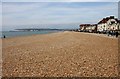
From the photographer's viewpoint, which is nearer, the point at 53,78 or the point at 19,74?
the point at 53,78

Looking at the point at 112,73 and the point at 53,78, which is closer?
the point at 53,78

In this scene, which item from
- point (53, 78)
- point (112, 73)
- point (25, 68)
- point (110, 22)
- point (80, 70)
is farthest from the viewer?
point (110, 22)

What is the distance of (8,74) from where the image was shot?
9.23 m

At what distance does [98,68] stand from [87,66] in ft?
2.04

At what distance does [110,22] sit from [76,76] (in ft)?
288

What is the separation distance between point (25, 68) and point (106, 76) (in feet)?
12.2

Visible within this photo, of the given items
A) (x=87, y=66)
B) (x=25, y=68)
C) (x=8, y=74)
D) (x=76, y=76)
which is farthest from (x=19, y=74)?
(x=87, y=66)

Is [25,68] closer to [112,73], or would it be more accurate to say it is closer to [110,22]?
[112,73]

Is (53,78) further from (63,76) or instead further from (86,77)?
(86,77)

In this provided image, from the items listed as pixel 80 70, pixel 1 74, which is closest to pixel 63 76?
pixel 80 70

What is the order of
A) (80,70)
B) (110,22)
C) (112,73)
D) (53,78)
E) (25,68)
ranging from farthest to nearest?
(110,22) → (25,68) → (80,70) → (112,73) → (53,78)

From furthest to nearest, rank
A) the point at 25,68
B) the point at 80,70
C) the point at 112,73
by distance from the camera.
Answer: the point at 25,68 → the point at 80,70 → the point at 112,73

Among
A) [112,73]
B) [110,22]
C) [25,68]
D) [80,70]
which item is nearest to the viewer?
[112,73]

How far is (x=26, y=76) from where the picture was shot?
8727 millimetres
